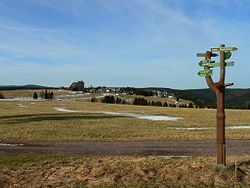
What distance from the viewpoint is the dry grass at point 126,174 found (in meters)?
8.99

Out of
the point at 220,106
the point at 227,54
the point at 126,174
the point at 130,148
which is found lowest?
the point at 130,148

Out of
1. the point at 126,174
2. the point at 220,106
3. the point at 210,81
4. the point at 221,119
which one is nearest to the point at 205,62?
the point at 210,81

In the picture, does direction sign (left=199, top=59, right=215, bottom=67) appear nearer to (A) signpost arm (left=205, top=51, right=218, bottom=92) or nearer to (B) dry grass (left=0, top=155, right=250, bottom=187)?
(A) signpost arm (left=205, top=51, right=218, bottom=92)

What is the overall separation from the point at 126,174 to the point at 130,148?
20.4ft

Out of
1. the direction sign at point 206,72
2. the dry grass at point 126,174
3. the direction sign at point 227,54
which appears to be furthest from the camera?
the direction sign at point 206,72

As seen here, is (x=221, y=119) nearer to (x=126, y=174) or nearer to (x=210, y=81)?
(x=210, y=81)

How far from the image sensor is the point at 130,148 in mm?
15773

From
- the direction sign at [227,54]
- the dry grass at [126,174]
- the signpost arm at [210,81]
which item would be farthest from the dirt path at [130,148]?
the direction sign at [227,54]

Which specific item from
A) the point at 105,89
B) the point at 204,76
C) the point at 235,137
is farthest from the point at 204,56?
the point at 105,89

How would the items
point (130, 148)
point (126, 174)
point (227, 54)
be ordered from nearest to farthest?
point (126, 174) → point (227, 54) → point (130, 148)

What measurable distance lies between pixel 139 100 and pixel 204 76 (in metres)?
77.4

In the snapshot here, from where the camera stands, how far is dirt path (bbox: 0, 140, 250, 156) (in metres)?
Answer: 14.6

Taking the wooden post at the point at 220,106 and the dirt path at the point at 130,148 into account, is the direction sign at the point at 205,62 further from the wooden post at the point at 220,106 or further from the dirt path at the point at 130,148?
the dirt path at the point at 130,148

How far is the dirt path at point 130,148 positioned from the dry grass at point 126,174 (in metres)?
3.53
